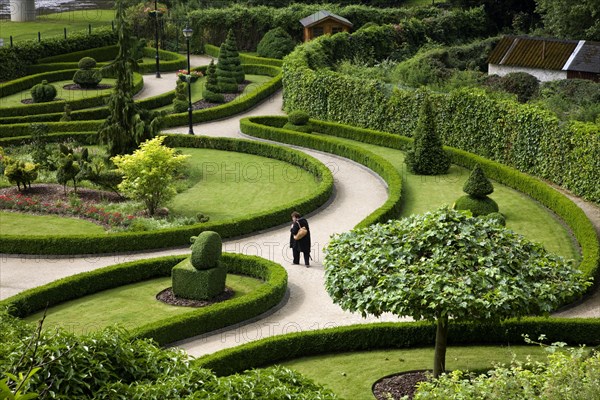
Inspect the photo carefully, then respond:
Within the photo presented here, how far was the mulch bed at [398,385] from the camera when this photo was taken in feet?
58.5

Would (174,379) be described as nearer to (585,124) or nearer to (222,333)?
(222,333)

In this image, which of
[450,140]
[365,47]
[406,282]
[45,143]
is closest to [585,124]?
[450,140]

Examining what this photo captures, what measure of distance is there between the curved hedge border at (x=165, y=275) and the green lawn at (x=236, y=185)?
553 cm

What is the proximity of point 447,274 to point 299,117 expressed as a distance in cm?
2798

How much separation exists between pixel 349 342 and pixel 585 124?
15705 millimetres

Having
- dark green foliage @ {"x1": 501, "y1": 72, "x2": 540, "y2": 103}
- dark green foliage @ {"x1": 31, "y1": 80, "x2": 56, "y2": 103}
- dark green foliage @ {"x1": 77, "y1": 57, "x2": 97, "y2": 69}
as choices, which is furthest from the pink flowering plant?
dark green foliage @ {"x1": 501, "y1": 72, "x2": 540, "y2": 103}

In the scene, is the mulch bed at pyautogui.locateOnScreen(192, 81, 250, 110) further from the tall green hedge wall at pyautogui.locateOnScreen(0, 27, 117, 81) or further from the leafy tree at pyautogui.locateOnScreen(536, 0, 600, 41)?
the leafy tree at pyautogui.locateOnScreen(536, 0, 600, 41)

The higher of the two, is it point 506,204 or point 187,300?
point 506,204

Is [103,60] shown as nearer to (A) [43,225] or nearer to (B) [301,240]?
(A) [43,225]

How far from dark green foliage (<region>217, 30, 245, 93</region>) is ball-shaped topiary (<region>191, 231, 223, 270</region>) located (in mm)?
31850

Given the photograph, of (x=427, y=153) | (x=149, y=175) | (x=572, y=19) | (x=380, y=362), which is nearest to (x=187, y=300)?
(x=380, y=362)

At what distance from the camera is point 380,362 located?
64.1ft

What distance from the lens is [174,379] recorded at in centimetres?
1098

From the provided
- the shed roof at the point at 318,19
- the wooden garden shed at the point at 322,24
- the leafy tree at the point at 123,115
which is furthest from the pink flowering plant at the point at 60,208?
the shed roof at the point at 318,19
